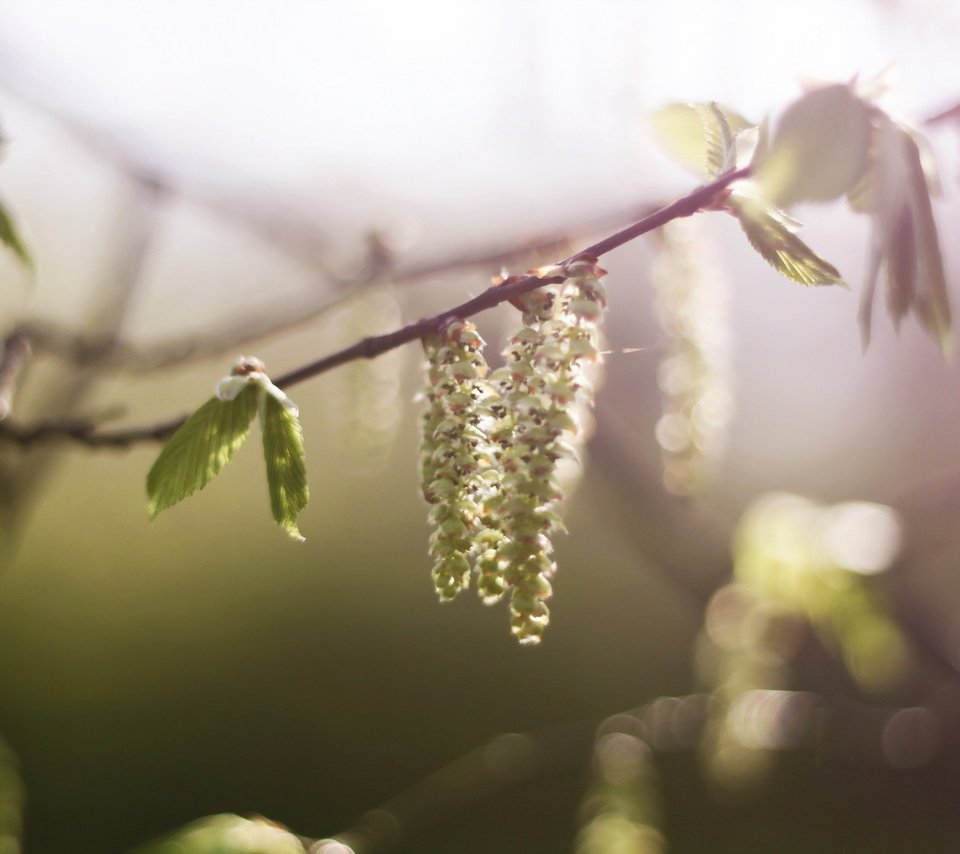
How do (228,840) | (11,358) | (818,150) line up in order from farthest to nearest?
(11,358), (228,840), (818,150)

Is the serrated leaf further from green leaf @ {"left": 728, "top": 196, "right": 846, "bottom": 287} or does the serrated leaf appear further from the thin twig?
the thin twig

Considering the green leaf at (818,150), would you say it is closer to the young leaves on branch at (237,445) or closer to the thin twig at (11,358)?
the young leaves on branch at (237,445)

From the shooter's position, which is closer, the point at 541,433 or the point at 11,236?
the point at 541,433

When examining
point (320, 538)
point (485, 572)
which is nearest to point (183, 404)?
point (320, 538)

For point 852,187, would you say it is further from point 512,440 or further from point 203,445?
point 203,445

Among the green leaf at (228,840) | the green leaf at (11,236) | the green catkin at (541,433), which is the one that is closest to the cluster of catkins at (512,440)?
the green catkin at (541,433)

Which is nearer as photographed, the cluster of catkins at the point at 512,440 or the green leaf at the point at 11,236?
the cluster of catkins at the point at 512,440

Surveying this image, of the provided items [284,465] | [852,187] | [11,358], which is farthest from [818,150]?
[11,358]

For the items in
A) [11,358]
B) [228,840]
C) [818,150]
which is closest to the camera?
[818,150]
